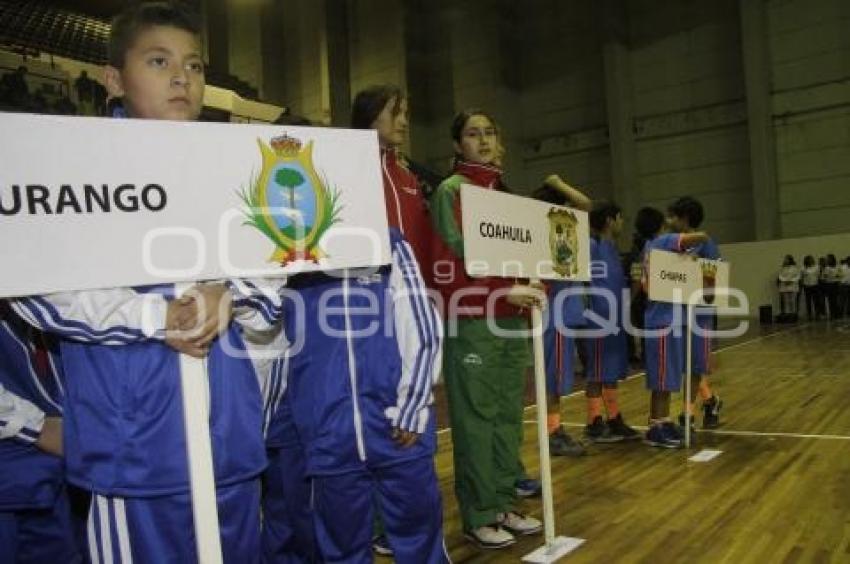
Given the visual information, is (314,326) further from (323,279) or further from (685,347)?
(685,347)

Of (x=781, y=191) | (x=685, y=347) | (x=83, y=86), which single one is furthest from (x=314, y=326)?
(x=781, y=191)

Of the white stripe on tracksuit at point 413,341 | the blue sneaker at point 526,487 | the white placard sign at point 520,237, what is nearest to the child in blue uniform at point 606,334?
the blue sneaker at point 526,487

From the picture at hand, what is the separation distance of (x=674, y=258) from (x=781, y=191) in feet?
34.2

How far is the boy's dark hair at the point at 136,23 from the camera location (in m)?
1.23

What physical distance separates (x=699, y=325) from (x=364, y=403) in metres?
2.85

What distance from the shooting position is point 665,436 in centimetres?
360

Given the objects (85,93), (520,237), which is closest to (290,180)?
(520,237)

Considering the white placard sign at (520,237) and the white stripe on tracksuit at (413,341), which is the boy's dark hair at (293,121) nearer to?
the white stripe on tracksuit at (413,341)

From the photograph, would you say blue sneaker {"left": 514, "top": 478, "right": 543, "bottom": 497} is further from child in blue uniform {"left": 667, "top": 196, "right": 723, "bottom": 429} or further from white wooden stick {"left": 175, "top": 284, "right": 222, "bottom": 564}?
white wooden stick {"left": 175, "top": 284, "right": 222, "bottom": 564}

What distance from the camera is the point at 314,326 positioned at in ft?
4.91

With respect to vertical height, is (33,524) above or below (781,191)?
below

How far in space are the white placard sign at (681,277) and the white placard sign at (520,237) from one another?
1126 mm

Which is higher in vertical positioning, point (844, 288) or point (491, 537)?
point (844, 288)

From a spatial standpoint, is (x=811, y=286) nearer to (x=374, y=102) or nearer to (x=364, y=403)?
(x=374, y=102)
